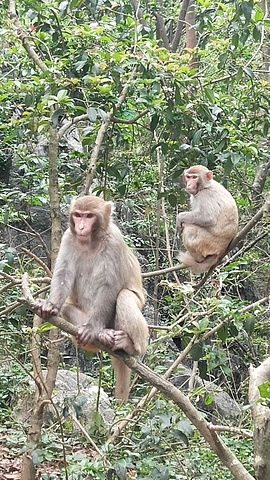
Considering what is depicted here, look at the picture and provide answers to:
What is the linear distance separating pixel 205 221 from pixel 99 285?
9.25 ft

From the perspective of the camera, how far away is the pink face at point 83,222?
4.45m

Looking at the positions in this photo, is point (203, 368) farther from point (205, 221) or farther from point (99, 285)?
point (205, 221)

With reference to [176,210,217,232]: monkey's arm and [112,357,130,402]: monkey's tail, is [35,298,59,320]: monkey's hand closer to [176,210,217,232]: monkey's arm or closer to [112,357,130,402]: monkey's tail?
[112,357,130,402]: monkey's tail

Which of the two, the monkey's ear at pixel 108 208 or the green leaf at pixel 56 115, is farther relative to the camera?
the green leaf at pixel 56 115

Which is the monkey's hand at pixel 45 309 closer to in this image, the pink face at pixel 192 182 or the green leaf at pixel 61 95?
the green leaf at pixel 61 95

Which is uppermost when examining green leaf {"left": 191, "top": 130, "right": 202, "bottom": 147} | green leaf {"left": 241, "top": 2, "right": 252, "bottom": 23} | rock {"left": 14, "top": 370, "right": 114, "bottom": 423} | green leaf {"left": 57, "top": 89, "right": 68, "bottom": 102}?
green leaf {"left": 241, "top": 2, "right": 252, "bottom": 23}

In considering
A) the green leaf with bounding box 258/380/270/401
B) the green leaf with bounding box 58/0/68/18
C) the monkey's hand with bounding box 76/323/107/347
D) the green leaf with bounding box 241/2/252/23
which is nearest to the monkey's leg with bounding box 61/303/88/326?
the monkey's hand with bounding box 76/323/107/347

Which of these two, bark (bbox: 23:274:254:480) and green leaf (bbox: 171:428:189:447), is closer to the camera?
bark (bbox: 23:274:254:480)

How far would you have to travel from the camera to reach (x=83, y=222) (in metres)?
Result: 4.45

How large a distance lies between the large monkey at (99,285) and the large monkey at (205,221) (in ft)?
7.25

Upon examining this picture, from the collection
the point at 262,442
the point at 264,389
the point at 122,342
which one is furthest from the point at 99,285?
the point at 264,389

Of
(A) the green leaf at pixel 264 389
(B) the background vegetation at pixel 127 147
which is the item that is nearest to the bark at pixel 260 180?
(B) the background vegetation at pixel 127 147

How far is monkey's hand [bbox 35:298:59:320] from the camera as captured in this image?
13.2ft

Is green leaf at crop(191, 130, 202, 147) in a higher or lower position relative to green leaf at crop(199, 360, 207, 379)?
higher
